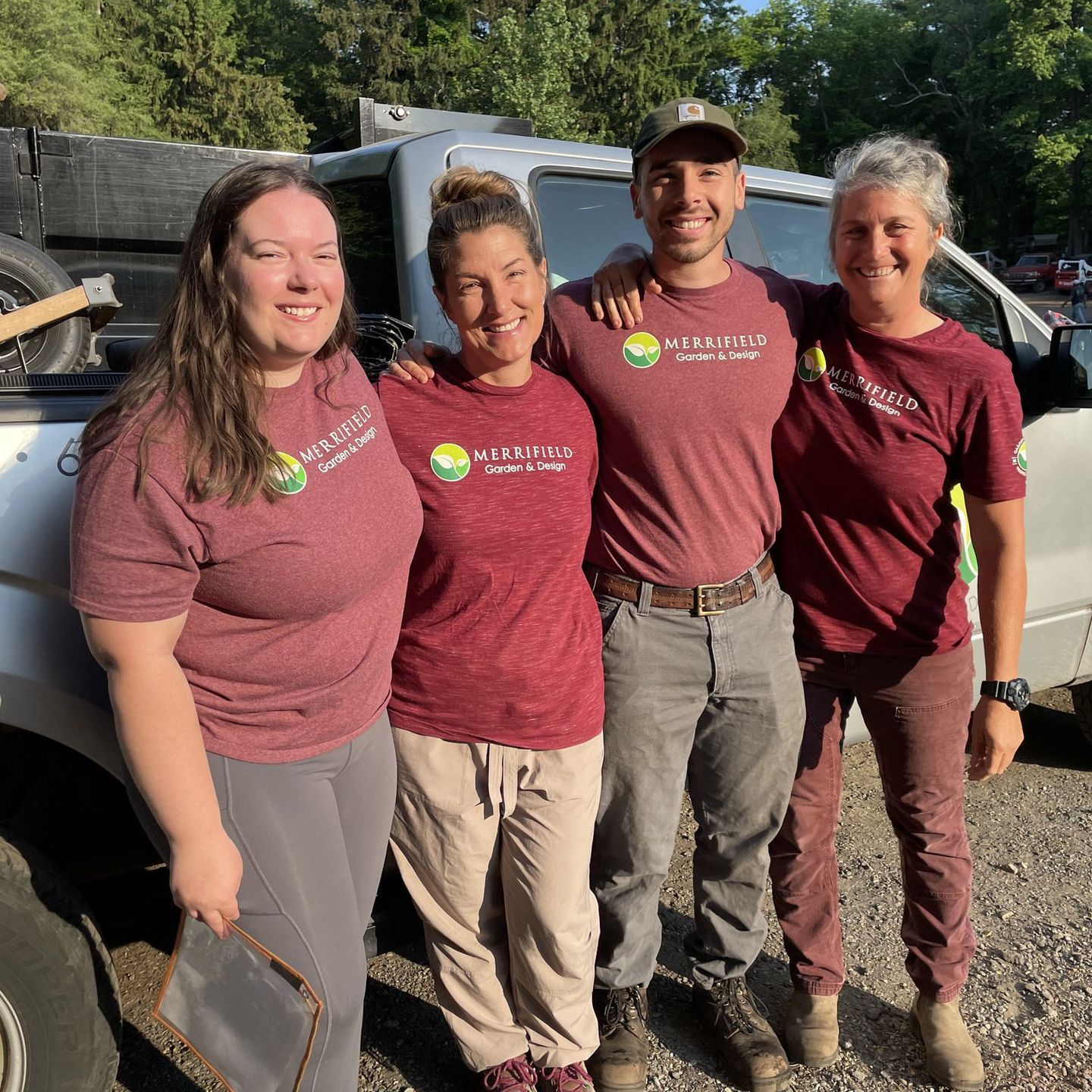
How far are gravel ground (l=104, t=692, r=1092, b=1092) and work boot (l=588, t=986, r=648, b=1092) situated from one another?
0.11m

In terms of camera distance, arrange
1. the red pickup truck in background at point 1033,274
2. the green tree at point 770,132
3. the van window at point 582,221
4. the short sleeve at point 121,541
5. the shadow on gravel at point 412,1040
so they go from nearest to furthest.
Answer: the short sleeve at point 121,541 → the shadow on gravel at point 412,1040 → the van window at point 582,221 → the green tree at point 770,132 → the red pickup truck in background at point 1033,274

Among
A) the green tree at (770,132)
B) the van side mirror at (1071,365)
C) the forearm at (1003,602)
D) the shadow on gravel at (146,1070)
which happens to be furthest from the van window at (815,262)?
the green tree at (770,132)

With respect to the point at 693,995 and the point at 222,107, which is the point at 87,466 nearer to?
the point at 693,995

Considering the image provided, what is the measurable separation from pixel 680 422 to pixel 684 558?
0.94 ft

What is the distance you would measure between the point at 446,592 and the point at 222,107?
105 feet

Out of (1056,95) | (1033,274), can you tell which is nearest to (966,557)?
(1033,274)

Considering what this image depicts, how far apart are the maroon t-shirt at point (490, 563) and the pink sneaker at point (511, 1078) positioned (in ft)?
2.49

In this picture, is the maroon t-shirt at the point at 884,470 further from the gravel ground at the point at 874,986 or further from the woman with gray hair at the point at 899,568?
the gravel ground at the point at 874,986

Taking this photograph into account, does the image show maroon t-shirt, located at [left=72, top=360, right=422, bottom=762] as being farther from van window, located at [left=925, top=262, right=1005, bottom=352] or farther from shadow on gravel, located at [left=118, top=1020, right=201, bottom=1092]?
van window, located at [left=925, top=262, right=1005, bottom=352]

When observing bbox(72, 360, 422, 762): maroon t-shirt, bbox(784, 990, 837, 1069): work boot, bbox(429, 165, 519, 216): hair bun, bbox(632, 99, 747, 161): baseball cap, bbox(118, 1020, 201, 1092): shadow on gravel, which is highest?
bbox(632, 99, 747, 161): baseball cap

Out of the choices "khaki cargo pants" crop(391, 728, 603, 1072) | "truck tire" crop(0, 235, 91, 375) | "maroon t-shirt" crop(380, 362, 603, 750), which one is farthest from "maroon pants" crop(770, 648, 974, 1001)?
"truck tire" crop(0, 235, 91, 375)

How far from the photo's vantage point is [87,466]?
5.01ft

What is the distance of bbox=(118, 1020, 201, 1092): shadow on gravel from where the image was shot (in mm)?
2473

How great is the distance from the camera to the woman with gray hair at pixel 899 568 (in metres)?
2.29
